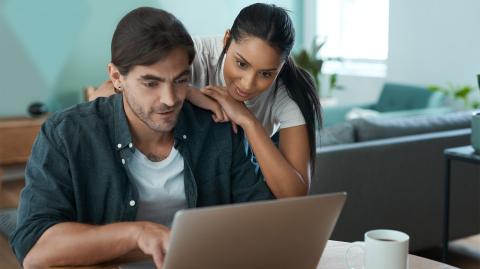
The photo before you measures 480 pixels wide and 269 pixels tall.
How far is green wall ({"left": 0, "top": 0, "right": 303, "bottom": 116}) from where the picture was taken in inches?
225

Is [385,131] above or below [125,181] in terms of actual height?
below

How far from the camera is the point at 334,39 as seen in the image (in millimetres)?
7336

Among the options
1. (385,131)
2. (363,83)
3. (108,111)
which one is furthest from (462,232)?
(363,83)

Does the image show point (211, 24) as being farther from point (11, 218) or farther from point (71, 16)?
point (11, 218)

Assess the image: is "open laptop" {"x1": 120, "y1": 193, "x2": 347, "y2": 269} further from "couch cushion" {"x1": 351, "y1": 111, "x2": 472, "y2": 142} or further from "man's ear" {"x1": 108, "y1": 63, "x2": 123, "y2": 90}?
"couch cushion" {"x1": 351, "y1": 111, "x2": 472, "y2": 142}

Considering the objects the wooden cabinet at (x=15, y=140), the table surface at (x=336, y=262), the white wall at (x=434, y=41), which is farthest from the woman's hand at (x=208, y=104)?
the white wall at (x=434, y=41)

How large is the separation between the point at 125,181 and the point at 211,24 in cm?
517

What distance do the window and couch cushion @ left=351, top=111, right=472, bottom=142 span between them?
117 inches

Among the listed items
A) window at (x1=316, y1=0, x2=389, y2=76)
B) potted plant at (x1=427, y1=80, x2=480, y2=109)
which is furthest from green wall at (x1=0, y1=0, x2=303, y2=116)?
potted plant at (x1=427, y1=80, x2=480, y2=109)

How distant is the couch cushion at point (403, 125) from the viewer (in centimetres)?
338

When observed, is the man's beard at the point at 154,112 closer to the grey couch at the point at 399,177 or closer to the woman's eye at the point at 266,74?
the woman's eye at the point at 266,74

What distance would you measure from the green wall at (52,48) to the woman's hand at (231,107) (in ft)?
13.9

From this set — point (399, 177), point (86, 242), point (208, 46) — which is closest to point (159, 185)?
point (86, 242)

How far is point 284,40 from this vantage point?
180 cm
